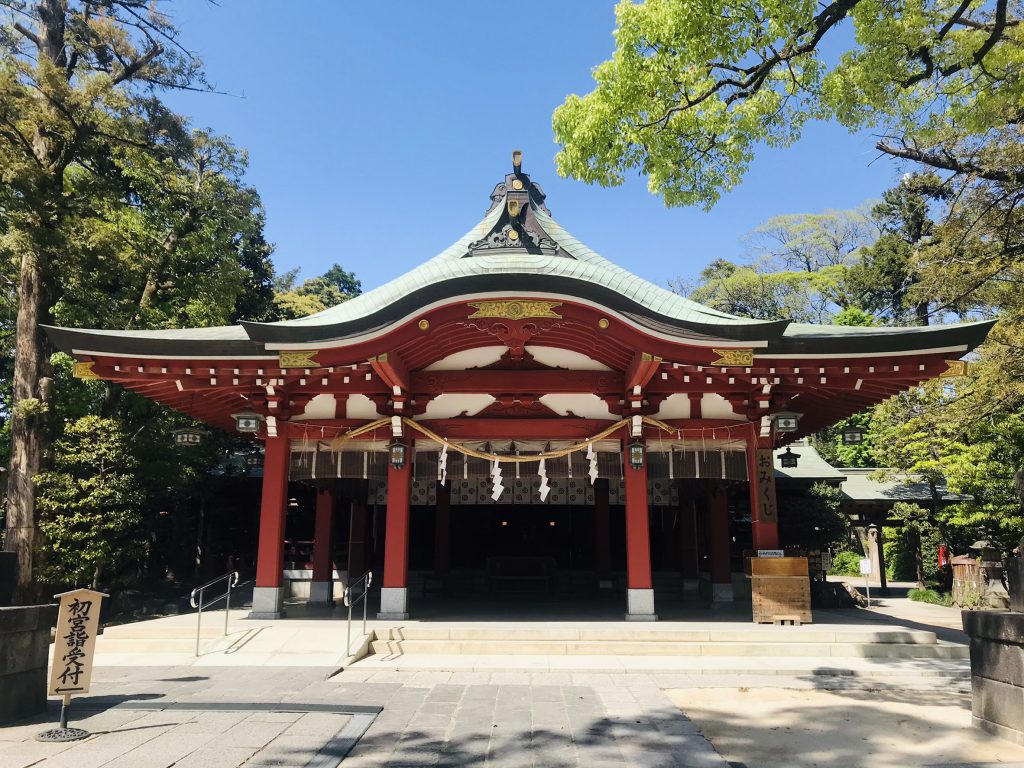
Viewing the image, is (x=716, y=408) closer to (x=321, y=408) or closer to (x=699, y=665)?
(x=699, y=665)

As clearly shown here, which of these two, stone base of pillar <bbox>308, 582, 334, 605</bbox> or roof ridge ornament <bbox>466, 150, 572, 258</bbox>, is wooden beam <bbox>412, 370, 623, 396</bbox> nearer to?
roof ridge ornament <bbox>466, 150, 572, 258</bbox>

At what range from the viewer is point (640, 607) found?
34.9 ft

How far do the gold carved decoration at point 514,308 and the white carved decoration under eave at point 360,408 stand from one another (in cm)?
312

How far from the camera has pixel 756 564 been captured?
1041 cm

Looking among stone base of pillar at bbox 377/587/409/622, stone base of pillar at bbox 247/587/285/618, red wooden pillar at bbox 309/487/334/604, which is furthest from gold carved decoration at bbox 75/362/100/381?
→ stone base of pillar at bbox 377/587/409/622

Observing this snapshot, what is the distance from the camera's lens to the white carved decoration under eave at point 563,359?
11.4 meters

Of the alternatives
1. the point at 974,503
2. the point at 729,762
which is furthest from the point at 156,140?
the point at 974,503

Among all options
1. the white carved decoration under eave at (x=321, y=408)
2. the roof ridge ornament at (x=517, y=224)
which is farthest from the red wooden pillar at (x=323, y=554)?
the roof ridge ornament at (x=517, y=224)

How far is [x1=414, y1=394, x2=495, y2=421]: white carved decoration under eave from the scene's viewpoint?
11953 mm

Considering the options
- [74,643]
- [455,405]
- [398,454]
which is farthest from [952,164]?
[74,643]

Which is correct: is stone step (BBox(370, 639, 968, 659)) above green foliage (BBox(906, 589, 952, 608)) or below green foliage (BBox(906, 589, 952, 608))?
above

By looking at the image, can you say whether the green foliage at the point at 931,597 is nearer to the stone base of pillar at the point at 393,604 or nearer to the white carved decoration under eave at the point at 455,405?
the white carved decoration under eave at the point at 455,405

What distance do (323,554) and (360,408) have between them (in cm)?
404

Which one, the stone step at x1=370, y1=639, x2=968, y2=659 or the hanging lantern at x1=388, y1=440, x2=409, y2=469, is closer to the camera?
the stone step at x1=370, y1=639, x2=968, y2=659
